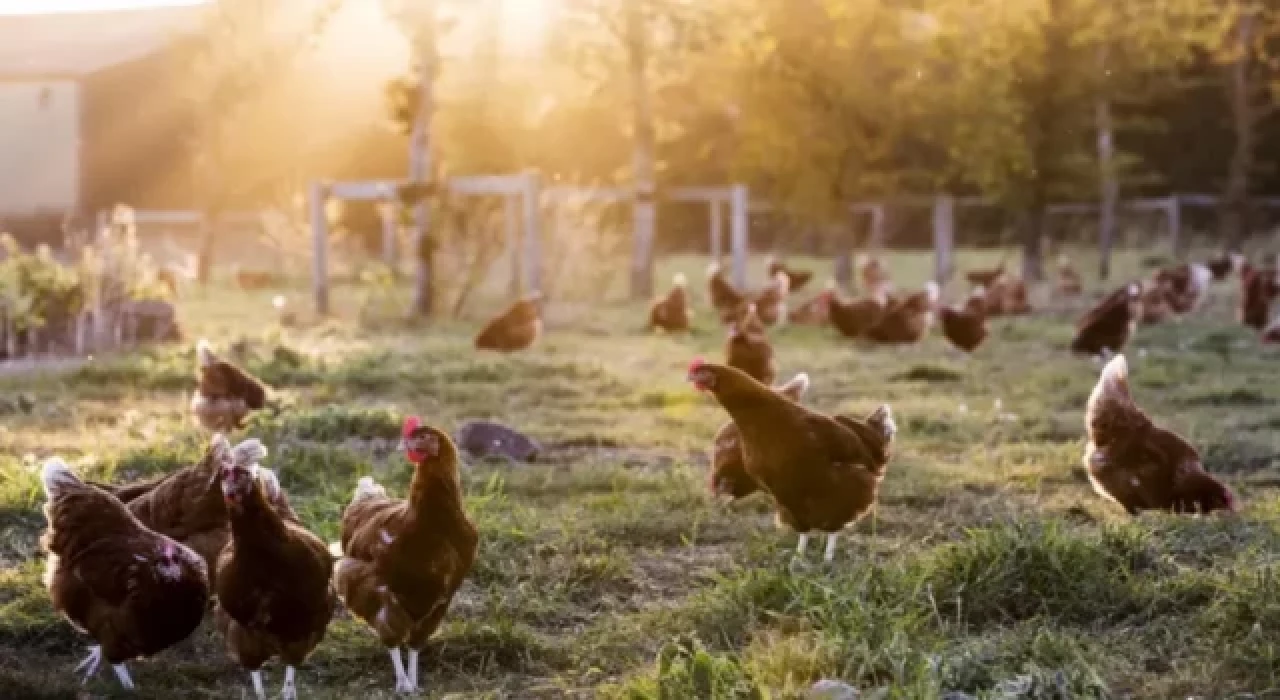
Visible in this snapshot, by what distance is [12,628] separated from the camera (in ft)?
17.4

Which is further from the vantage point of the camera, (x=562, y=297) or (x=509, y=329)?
(x=562, y=297)

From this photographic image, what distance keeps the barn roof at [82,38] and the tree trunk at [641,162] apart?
11.3 meters

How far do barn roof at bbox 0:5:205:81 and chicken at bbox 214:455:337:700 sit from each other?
2766 centimetres

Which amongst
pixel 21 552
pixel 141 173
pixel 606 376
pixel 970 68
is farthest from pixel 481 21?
pixel 21 552

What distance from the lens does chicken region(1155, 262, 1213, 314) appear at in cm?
1844

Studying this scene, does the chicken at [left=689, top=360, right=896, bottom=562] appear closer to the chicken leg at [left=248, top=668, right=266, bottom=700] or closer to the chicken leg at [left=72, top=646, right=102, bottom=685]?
the chicken leg at [left=248, top=668, right=266, bottom=700]

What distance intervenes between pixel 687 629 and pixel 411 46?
15.2m

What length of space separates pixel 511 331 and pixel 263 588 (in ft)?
32.6

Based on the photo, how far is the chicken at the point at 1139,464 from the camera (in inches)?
268

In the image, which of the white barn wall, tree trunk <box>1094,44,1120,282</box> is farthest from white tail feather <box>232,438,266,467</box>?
the white barn wall

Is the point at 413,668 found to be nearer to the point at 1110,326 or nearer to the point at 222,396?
the point at 222,396

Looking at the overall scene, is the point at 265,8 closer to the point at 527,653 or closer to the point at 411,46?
the point at 411,46

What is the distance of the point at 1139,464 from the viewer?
271 inches

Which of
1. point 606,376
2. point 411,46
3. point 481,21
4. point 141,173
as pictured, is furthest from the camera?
point 141,173
